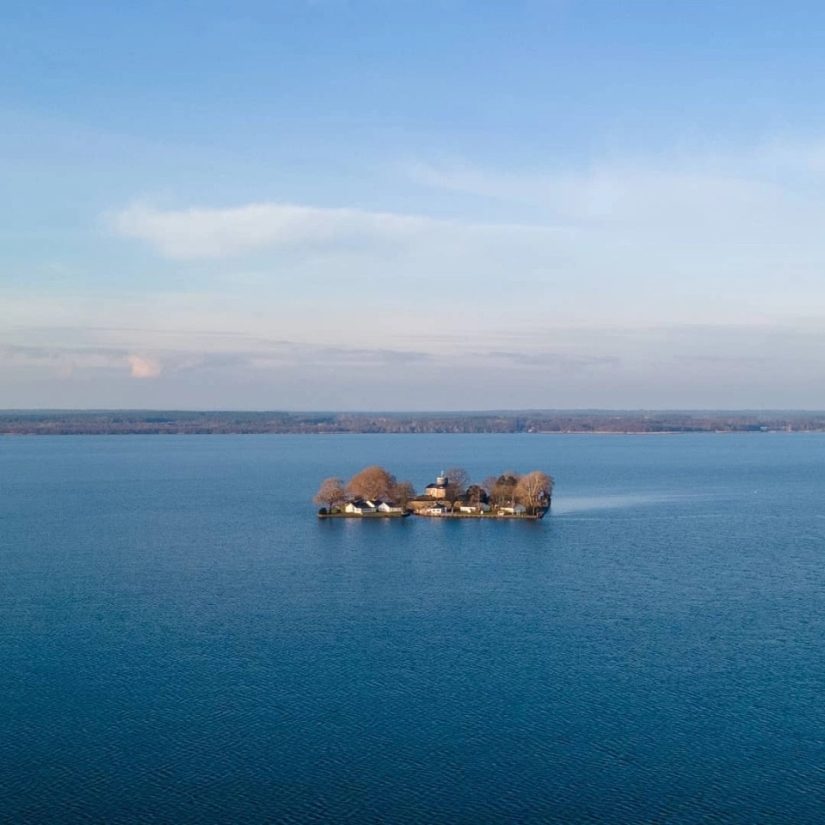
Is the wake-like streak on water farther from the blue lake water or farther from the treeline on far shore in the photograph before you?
the treeline on far shore

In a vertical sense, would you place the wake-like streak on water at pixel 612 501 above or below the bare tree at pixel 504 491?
below

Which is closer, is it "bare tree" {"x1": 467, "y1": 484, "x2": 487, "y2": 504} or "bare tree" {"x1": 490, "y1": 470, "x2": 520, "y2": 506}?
"bare tree" {"x1": 490, "y1": 470, "x2": 520, "y2": 506}

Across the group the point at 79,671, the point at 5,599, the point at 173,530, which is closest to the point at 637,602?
the point at 79,671

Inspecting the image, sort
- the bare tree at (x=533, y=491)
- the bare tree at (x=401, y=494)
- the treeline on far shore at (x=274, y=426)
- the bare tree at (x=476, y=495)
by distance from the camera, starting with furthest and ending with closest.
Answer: the treeline on far shore at (x=274, y=426)
the bare tree at (x=476, y=495)
the bare tree at (x=401, y=494)
the bare tree at (x=533, y=491)

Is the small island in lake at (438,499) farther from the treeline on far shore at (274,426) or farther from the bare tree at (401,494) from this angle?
the treeline on far shore at (274,426)

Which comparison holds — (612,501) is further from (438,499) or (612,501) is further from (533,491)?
(438,499)

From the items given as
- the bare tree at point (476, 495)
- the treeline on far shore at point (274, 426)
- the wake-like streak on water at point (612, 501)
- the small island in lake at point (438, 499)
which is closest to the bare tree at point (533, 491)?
the small island in lake at point (438, 499)

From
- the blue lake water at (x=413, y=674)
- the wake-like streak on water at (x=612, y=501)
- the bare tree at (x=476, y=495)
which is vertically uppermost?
the bare tree at (x=476, y=495)

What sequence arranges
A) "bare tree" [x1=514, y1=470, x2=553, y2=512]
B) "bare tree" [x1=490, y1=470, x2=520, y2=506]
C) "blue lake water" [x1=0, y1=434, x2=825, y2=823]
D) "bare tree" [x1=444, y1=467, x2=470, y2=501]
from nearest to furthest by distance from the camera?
1. "blue lake water" [x1=0, y1=434, x2=825, y2=823]
2. "bare tree" [x1=514, y1=470, x2=553, y2=512]
3. "bare tree" [x1=490, y1=470, x2=520, y2=506]
4. "bare tree" [x1=444, y1=467, x2=470, y2=501]

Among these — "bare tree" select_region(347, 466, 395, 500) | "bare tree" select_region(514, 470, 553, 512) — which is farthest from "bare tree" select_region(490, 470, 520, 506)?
"bare tree" select_region(347, 466, 395, 500)
